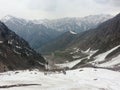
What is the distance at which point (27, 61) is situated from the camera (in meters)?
188

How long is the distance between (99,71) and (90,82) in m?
6.59

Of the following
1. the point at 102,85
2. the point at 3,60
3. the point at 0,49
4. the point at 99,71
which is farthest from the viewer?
the point at 0,49

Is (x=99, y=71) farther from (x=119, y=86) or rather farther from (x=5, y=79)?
(x=5, y=79)

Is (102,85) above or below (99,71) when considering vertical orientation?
below

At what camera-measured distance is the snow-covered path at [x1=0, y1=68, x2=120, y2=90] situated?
104ft

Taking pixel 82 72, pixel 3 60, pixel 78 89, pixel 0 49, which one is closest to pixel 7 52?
pixel 0 49

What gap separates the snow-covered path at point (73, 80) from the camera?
1250 inches

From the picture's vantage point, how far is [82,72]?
41719 mm

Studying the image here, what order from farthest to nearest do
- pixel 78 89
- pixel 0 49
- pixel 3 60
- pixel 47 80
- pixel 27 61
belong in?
pixel 27 61
pixel 0 49
pixel 3 60
pixel 47 80
pixel 78 89

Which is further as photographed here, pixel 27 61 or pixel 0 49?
pixel 27 61

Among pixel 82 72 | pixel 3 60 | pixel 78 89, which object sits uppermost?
pixel 3 60

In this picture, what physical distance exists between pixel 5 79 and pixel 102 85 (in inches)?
420

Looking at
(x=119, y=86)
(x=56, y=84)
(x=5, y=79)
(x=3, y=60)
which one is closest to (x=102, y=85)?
(x=119, y=86)

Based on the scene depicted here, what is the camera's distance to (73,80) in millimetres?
36938
